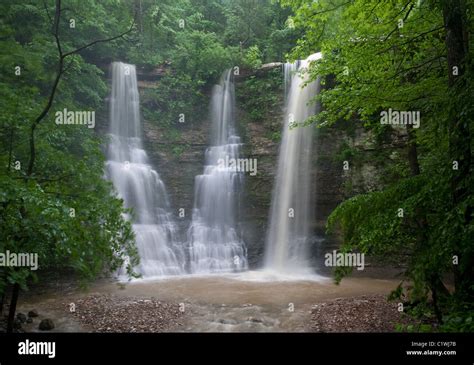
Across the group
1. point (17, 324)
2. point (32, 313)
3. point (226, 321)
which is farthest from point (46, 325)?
point (226, 321)

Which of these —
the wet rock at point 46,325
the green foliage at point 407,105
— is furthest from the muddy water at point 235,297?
the green foliage at point 407,105

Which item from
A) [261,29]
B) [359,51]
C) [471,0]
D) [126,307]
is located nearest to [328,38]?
[359,51]

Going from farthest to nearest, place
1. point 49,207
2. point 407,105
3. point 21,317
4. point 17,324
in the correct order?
point 21,317
point 17,324
point 407,105
point 49,207

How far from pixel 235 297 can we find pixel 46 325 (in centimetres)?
507

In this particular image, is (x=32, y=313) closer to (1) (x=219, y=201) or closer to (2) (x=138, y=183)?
(2) (x=138, y=183)

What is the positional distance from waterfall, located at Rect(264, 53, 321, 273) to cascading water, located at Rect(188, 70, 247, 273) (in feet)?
5.55

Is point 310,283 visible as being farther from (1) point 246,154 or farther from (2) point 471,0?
(2) point 471,0

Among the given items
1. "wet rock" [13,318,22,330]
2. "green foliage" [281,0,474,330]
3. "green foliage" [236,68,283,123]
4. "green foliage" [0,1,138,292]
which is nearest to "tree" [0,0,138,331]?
"green foliage" [0,1,138,292]

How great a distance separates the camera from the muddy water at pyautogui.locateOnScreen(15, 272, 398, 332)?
27.8 ft

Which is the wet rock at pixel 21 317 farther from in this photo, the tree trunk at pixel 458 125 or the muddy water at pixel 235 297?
the tree trunk at pixel 458 125

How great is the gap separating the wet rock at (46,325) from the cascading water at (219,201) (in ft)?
27.3

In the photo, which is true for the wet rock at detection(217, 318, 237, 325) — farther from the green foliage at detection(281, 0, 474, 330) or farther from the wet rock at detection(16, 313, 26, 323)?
the wet rock at detection(16, 313, 26, 323)

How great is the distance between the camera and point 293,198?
1745cm
